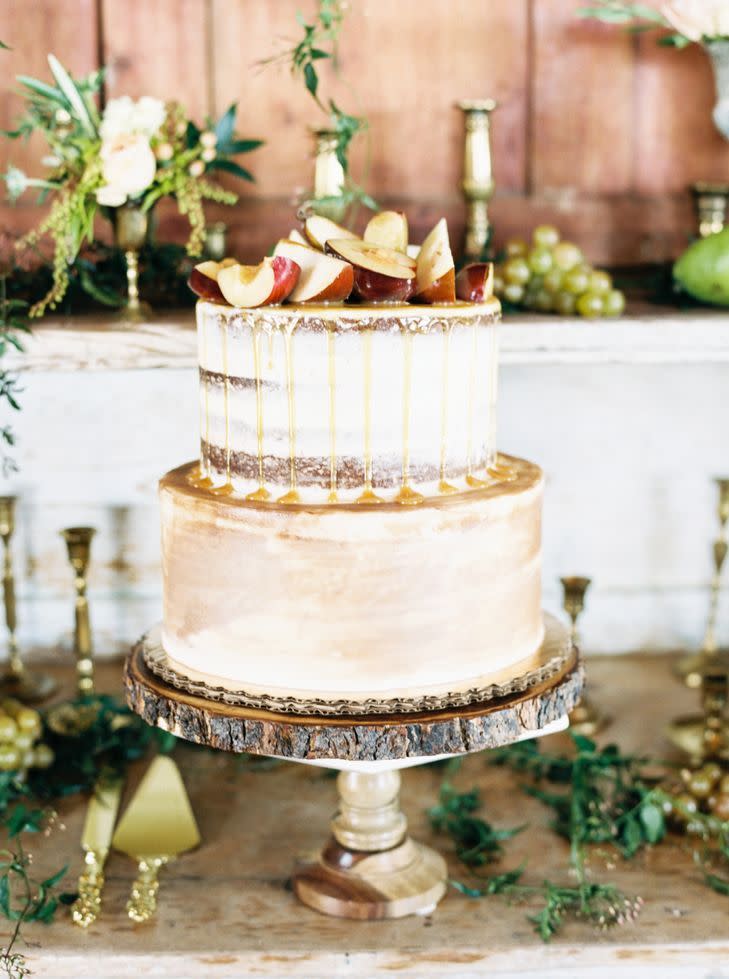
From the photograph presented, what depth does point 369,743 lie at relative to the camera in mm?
1157

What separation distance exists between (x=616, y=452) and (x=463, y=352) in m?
0.97

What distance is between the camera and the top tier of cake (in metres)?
1.14

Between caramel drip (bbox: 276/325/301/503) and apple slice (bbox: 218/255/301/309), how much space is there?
5 cm

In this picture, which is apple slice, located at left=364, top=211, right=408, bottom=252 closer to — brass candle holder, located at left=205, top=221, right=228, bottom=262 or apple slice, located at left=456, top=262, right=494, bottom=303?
apple slice, located at left=456, top=262, right=494, bottom=303

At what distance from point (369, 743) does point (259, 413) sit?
0.33 meters

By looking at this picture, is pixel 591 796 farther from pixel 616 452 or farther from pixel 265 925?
pixel 616 452

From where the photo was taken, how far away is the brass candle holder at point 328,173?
166 cm

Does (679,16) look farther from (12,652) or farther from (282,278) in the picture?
(12,652)

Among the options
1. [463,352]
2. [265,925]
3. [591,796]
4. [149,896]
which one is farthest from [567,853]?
[463,352]

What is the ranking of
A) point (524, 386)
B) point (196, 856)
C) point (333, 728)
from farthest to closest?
point (524, 386)
point (196, 856)
point (333, 728)

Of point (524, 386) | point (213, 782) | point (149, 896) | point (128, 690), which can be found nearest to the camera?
point (128, 690)

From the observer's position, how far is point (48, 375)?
2.00 m

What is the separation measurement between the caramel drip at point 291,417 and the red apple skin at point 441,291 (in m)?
0.16

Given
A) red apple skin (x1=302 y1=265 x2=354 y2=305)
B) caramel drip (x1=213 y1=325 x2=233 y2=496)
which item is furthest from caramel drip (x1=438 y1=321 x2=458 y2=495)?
caramel drip (x1=213 y1=325 x2=233 y2=496)
